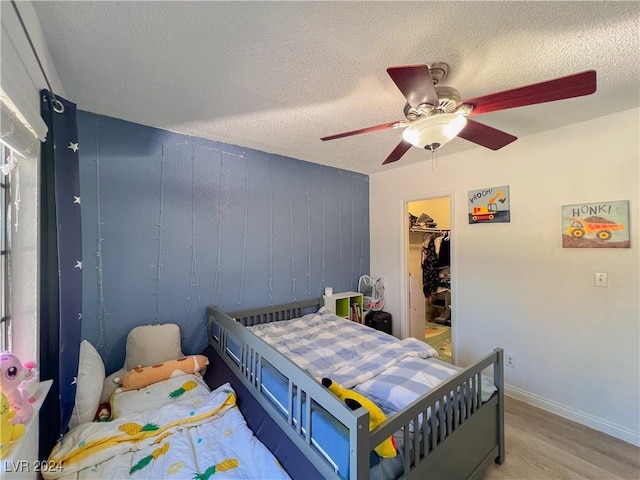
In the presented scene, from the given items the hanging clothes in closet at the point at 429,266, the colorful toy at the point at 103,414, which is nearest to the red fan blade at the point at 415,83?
the colorful toy at the point at 103,414

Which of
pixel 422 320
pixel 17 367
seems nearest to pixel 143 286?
pixel 17 367

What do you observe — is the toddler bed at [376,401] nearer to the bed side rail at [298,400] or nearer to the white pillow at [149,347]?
the bed side rail at [298,400]

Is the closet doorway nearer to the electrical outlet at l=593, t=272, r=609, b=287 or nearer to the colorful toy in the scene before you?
the electrical outlet at l=593, t=272, r=609, b=287

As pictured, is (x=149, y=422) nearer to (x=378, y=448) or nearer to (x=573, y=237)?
(x=378, y=448)

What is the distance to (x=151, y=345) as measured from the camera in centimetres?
202

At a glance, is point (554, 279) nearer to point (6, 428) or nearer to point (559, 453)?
point (559, 453)

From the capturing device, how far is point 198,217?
245cm

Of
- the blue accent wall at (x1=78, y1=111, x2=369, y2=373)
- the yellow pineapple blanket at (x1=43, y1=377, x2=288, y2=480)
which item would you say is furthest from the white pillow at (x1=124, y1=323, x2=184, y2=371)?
the yellow pineapple blanket at (x1=43, y1=377, x2=288, y2=480)

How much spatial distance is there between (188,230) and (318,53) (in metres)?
1.79

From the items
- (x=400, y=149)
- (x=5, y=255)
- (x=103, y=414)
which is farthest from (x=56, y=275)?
(x=400, y=149)

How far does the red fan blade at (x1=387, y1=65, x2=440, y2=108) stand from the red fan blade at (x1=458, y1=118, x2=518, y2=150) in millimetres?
351

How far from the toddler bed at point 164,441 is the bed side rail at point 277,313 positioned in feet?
3.10

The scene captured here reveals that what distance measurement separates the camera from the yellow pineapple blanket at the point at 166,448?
45.2 inches

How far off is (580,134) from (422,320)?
8.78 ft
